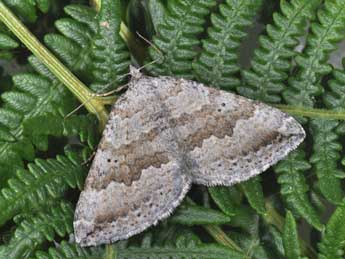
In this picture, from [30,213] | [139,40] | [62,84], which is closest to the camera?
[30,213]

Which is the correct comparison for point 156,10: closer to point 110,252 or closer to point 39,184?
point 39,184

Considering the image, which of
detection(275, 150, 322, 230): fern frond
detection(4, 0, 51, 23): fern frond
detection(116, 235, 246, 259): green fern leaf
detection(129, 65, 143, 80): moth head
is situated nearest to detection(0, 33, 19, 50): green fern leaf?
detection(4, 0, 51, 23): fern frond

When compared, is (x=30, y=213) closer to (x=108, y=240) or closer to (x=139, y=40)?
(x=108, y=240)

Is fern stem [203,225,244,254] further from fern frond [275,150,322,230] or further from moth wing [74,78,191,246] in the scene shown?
fern frond [275,150,322,230]

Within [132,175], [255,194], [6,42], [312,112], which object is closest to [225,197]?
[255,194]

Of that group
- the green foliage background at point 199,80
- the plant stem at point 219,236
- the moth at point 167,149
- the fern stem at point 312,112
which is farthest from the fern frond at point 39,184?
the fern stem at point 312,112

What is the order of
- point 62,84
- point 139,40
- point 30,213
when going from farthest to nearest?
point 139,40 → point 62,84 → point 30,213

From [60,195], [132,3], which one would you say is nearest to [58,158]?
[60,195]
